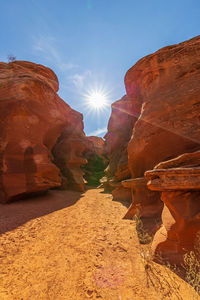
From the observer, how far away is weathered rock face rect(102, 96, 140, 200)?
13812 millimetres

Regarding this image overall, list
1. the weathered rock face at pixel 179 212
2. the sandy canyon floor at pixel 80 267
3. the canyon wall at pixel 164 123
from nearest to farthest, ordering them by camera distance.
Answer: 1. the sandy canyon floor at pixel 80 267
2. the weathered rock face at pixel 179 212
3. the canyon wall at pixel 164 123

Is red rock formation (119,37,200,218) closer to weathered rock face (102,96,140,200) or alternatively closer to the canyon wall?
the canyon wall

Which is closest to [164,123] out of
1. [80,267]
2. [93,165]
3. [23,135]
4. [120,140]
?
[80,267]

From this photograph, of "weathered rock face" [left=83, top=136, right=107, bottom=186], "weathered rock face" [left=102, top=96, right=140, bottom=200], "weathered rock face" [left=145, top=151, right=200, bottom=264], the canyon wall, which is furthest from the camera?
"weathered rock face" [left=83, top=136, right=107, bottom=186]

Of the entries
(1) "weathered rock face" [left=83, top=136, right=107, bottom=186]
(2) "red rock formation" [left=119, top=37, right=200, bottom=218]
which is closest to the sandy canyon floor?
(2) "red rock formation" [left=119, top=37, right=200, bottom=218]

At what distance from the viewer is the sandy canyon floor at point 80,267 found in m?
2.54

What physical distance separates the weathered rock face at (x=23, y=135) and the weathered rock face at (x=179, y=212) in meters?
10.7

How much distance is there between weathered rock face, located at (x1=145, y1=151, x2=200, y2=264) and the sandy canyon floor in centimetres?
58

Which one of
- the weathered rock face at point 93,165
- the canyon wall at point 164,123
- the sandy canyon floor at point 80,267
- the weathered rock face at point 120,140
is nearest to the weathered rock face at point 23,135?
the sandy canyon floor at point 80,267

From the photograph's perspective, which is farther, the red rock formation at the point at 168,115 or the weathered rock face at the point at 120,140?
the weathered rock face at the point at 120,140

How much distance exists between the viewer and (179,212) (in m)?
3.62

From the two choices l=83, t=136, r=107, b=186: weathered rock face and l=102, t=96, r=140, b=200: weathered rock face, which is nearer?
l=102, t=96, r=140, b=200: weathered rock face

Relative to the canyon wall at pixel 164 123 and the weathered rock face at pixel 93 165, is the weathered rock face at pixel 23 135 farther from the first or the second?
the weathered rock face at pixel 93 165

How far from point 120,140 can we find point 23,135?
13.1 m
